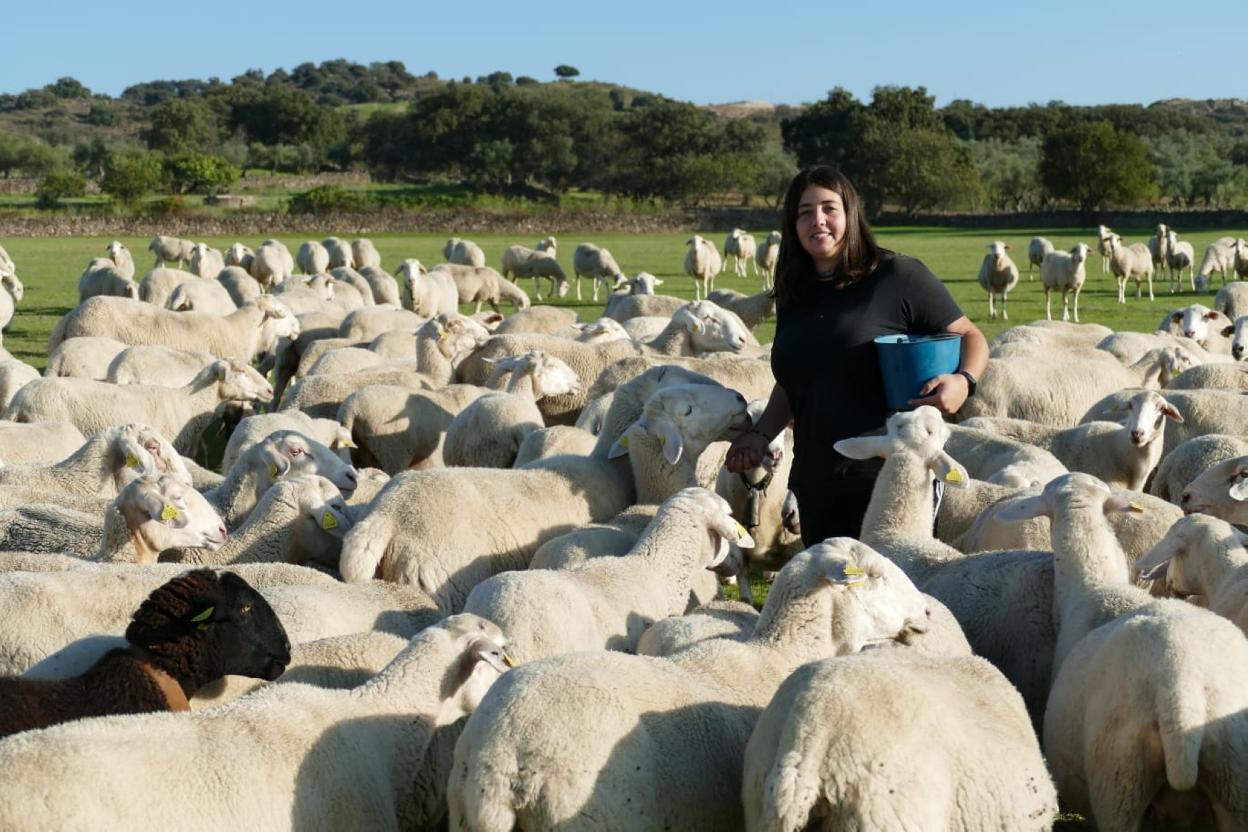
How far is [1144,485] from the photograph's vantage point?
898cm

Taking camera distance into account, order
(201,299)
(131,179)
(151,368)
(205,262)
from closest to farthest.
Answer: (151,368), (201,299), (205,262), (131,179)

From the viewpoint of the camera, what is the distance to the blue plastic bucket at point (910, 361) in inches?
222

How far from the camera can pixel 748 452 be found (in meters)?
6.30

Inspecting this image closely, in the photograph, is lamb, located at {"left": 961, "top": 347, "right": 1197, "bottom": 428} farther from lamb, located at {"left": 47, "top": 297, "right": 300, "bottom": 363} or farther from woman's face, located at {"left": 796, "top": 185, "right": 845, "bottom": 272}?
lamb, located at {"left": 47, "top": 297, "right": 300, "bottom": 363}

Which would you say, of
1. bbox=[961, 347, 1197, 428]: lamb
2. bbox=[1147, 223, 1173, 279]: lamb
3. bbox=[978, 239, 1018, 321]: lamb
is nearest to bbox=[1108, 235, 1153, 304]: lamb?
bbox=[1147, 223, 1173, 279]: lamb

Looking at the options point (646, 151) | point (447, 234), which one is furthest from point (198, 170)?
point (646, 151)

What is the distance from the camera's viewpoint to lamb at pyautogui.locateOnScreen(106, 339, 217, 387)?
13.0 meters

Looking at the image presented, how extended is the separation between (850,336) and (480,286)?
2226 centimetres

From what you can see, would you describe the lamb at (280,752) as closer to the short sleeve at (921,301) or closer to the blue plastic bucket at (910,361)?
the blue plastic bucket at (910,361)

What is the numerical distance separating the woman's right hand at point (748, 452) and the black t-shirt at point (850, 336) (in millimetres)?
289

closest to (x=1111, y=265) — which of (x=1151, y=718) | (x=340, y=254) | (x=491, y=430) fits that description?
(x=340, y=254)

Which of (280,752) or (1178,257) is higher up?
(280,752)

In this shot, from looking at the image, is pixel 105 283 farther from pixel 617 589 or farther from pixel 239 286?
pixel 617 589

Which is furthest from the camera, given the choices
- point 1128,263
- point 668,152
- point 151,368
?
point 668,152
